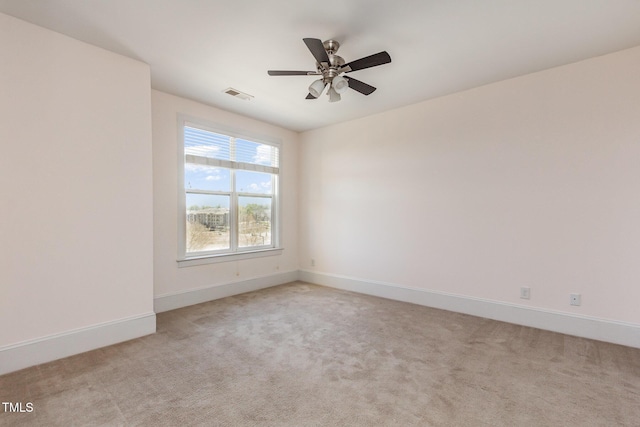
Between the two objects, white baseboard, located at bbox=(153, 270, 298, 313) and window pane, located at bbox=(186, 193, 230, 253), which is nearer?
white baseboard, located at bbox=(153, 270, 298, 313)

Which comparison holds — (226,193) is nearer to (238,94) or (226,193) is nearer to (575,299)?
(238,94)

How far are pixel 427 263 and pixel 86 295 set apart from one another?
3.96 metres

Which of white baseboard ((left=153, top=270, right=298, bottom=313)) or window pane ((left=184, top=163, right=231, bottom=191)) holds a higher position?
window pane ((left=184, top=163, right=231, bottom=191))

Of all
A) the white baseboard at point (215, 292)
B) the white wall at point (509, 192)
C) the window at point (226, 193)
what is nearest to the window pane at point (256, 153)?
the window at point (226, 193)

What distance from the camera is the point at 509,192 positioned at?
345 cm

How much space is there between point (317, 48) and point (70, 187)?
253 cm

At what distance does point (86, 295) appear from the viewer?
8.94ft

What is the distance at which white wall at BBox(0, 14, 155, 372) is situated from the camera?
2367 millimetres

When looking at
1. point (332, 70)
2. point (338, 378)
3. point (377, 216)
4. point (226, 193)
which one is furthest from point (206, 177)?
point (338, 378)

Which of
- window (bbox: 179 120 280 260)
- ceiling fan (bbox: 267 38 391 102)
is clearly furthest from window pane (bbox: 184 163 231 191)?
ceiling fan (bbox: 267 38 391 102)

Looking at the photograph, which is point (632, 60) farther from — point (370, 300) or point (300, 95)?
Answer: point (370, 300)

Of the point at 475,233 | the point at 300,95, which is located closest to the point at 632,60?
the point at 475,233

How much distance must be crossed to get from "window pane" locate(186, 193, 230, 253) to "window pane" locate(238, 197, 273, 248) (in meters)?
0.28

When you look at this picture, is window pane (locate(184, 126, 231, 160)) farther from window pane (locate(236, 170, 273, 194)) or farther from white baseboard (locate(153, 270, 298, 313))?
white baseboard (locate(153, 270, 298, 313))
